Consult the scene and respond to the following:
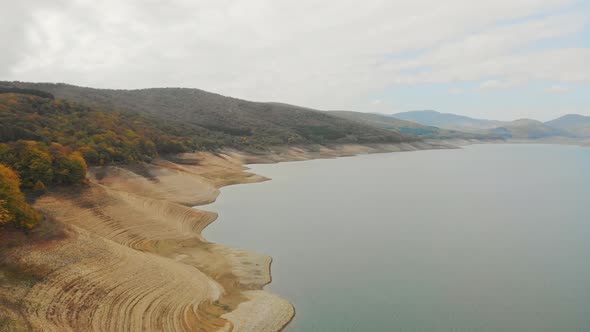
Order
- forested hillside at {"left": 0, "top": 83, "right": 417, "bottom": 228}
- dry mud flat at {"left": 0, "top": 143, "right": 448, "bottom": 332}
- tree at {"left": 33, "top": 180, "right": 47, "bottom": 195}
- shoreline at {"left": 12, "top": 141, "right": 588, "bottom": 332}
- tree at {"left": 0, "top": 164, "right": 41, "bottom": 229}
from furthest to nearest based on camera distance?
forested hillside at {"left": 0, "top": 83, "right": 417, "bottom": 228}, tree at {"left": 33, "top": 180, "right": 47, "bottom": 195}, tree at {"left": 0, "top": 164, "right": 41, "bottom": 229}, shoreline at {"left": 12, "top": 141, "right": 588, "bottom": 332}, dry mud flat at {"left": 0, "top": 143, "right": 448, "bottom": 332}

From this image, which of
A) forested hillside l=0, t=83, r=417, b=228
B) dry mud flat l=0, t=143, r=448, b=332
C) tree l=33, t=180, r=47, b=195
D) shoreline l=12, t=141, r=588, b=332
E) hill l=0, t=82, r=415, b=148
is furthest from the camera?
hill l=0, t=82, r=415, b=148

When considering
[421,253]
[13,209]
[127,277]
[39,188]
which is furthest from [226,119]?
[127,277]

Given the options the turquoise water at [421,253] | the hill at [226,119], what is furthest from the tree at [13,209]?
the hill at [226,119]

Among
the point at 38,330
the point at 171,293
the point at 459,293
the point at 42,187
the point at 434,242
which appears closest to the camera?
the point at 38,330

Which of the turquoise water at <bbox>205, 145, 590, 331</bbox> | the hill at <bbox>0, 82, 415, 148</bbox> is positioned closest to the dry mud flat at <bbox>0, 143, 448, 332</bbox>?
the turquoise water at <bbox>205, 145, 590, 331</bbox>

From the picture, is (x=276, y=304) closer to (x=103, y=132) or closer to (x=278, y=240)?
(x=278, y=240)

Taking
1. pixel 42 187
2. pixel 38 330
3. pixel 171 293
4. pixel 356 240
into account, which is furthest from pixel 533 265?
pixel 42 187

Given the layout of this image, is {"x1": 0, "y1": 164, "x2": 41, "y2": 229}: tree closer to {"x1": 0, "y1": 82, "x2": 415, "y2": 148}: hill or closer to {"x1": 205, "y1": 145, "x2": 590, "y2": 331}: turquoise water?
{"x1": 205, "y1": 145, "x2": 590, "y2": 331}: turquoise water
